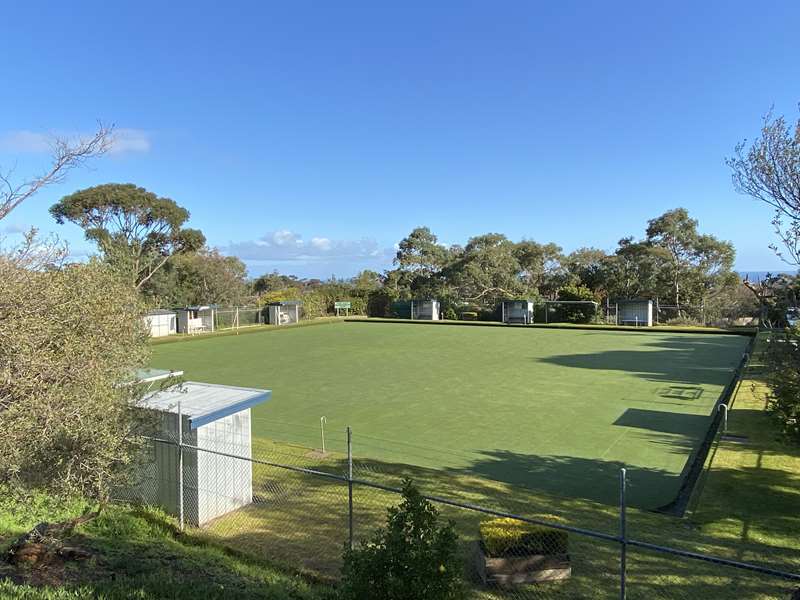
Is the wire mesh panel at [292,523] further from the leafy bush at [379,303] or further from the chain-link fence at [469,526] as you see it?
the leafy bush at [379,303]

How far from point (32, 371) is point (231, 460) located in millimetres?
3784

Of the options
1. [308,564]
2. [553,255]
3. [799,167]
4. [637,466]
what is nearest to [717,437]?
[637,466]

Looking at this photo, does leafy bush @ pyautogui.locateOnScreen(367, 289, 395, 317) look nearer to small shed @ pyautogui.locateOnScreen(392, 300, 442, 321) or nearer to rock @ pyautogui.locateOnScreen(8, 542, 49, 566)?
small shed @ pyautogui.locateOnScreen(392, 300, 442, 321)

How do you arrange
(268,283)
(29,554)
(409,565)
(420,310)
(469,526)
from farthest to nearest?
1. (268,283)
2. (420,310)
3. (469,526)
4. (29,554)
5. (409,565)

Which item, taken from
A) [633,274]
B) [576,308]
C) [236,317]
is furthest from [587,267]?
[236,317]

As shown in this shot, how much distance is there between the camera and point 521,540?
4938 millimetres

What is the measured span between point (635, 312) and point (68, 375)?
31.9 m

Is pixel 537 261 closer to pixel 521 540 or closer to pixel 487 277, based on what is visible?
pixel 487 277

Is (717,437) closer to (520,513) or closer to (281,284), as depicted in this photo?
(520,513)

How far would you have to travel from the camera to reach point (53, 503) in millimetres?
4469

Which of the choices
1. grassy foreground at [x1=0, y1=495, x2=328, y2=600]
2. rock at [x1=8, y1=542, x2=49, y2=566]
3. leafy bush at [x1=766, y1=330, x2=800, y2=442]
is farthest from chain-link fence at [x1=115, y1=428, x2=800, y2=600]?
leafy bush at [x1=766, y1=330, x2=800, y2=442]

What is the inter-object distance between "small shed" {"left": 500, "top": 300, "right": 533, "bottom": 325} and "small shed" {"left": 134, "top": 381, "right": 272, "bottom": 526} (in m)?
27.9

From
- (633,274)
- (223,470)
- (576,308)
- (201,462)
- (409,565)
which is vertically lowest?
(223,470)

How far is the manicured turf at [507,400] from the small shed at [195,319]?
6719mm
